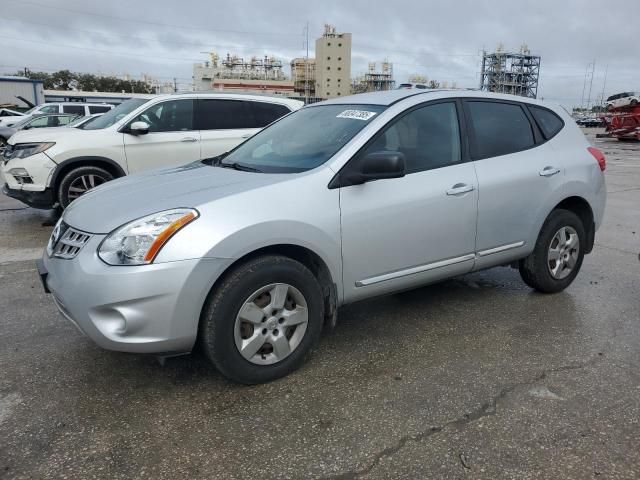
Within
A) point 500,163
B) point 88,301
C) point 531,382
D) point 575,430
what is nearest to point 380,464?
point 575,430

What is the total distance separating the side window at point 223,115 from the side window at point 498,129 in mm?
4638

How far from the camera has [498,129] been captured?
4.04m

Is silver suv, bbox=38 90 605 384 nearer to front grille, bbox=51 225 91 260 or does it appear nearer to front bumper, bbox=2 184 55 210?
front grille, bbox=51 225 91 260

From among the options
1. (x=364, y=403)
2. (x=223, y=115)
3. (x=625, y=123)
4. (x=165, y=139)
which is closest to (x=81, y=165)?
(x=165, y=139)

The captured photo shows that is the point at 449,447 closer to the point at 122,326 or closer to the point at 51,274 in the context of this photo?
the point at 122,326

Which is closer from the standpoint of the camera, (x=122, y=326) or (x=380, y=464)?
(x=380, y=464)

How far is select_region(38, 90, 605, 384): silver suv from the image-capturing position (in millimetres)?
2596

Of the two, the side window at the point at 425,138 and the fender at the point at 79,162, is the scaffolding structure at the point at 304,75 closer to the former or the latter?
the fender at the point at 79,162

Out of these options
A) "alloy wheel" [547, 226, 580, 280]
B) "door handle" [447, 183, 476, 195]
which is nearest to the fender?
"door handle" [447, 183, 476, 195]

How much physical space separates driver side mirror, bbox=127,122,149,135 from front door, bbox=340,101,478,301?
4.53m

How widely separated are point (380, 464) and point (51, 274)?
2016 mm

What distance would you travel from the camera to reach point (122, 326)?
101 inches

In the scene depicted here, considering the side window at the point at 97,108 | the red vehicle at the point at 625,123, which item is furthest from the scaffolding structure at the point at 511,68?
the side window at the point at 97,108

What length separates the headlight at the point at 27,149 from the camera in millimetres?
6824
